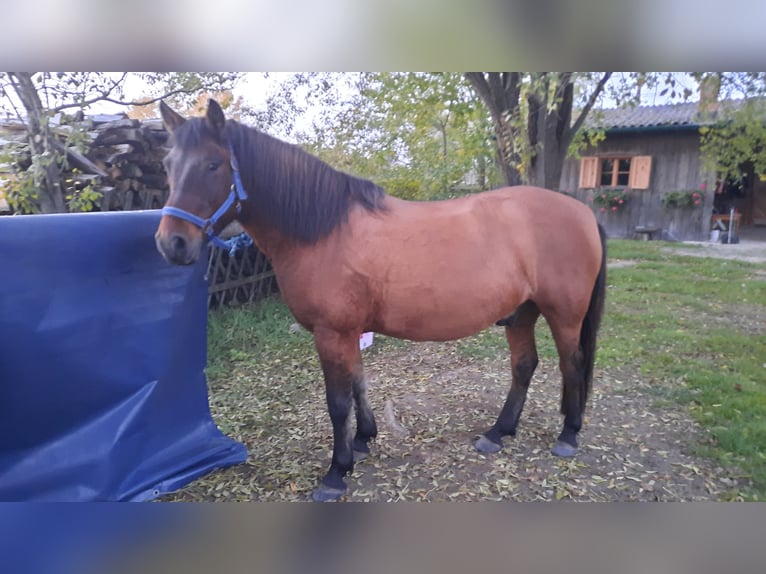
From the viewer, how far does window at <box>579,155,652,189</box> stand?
303 inches

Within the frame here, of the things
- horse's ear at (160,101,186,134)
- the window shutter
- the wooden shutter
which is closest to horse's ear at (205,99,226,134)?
horse's ear at (160,101,186,134)

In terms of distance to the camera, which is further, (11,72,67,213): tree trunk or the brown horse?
(11,72,67,213): tree trunk

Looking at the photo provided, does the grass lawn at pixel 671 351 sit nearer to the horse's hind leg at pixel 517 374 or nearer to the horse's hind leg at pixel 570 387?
the horse's hind leg at pixel 570 387

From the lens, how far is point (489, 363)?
12.5 feet

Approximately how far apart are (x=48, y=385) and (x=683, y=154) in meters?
9.07

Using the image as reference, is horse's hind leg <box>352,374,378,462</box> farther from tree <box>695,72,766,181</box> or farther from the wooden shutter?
the wooden shutter

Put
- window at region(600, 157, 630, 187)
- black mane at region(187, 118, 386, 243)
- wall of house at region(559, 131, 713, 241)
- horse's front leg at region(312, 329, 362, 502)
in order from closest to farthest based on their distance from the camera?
black mane at region(187, 118, 386, 243)
horse's front leg at region(312, 329, 362, 502)
wall of house at region(559, 131, 713, 241)
window at region(600, 157, 630, 187)

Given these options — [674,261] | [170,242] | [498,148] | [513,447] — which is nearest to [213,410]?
[170,242]

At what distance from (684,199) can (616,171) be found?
4.29ft

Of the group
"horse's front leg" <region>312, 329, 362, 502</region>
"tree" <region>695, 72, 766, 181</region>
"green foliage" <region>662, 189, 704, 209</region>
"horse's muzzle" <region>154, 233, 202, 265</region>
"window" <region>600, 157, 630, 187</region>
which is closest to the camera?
"horse's muzzle" <region>154, 233, 202, 265</region>

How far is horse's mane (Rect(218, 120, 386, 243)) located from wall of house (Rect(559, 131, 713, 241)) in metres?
5.92

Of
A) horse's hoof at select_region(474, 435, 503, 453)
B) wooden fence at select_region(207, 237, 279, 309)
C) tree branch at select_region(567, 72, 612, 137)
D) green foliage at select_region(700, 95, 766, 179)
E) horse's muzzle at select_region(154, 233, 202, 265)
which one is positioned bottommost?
horse's hoof at select_region(474, 435, 503, 453)
